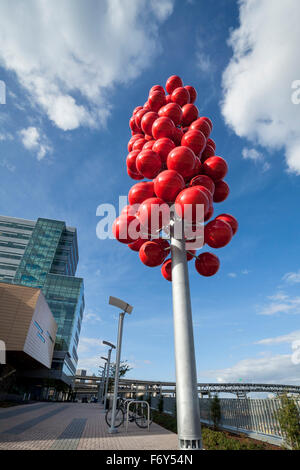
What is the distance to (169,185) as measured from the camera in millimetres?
3850

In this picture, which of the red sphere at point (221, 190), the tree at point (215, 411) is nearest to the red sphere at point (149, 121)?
the red sphere at point (221, 190)

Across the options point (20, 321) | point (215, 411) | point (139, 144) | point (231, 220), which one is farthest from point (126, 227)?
point (20, 321)

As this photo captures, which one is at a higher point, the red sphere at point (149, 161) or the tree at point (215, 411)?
the red sphere at point (149, 161)

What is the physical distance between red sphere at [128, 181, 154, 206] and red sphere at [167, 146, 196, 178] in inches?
22.1

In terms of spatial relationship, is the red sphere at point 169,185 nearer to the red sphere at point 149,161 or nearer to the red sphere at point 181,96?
the red sphere at point 149,161

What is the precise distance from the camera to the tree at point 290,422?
212 inches

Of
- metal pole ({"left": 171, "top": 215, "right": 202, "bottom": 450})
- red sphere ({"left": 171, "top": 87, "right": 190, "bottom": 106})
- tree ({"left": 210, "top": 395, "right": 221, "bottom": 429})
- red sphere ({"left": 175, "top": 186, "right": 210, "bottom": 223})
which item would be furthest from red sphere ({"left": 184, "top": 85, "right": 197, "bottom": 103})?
tree ({"left": 210, "top": 395, "right": 221, "bottom": 429})

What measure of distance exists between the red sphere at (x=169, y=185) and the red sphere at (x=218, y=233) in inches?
34.4

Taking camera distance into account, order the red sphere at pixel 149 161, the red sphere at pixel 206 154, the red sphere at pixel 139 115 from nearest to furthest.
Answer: the red sphere at pixel 149 161
the red sphere at pixel 206 154
the red sphere at pixel 139 115

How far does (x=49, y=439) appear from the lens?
6922mm

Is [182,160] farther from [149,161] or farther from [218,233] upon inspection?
[218,233]

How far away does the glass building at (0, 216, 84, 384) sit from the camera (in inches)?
1994

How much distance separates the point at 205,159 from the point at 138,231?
2177 mm
